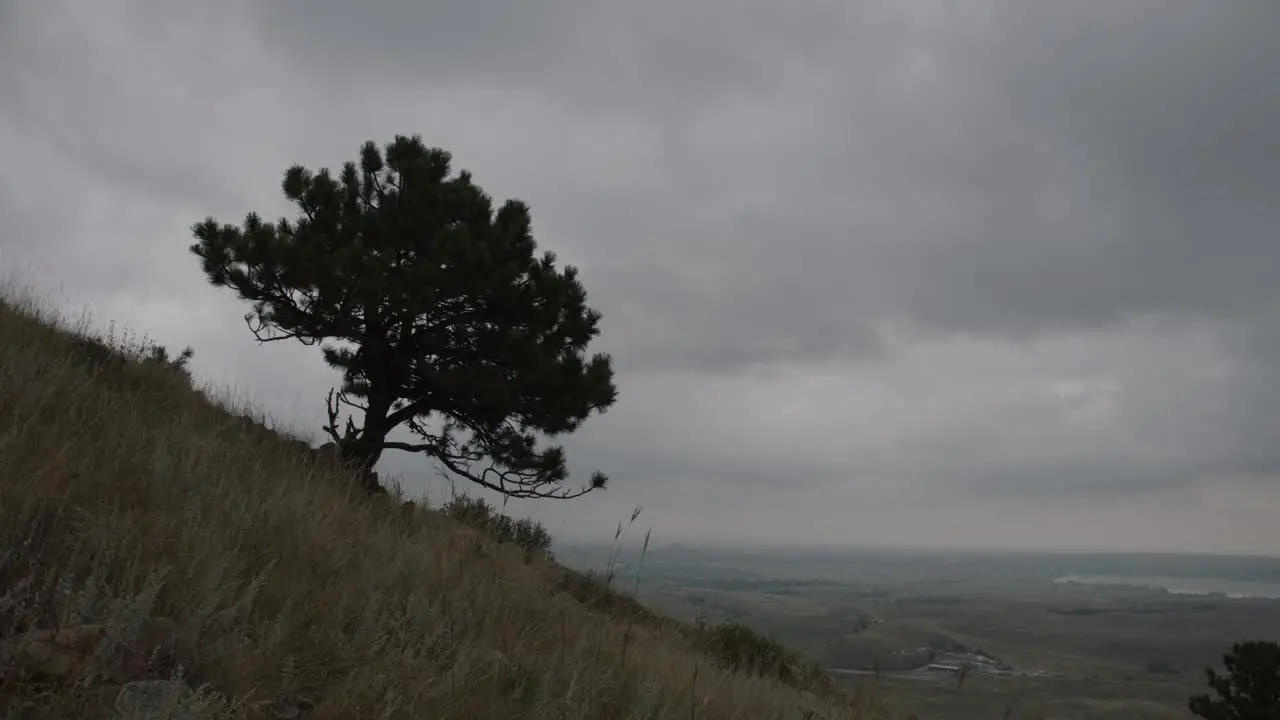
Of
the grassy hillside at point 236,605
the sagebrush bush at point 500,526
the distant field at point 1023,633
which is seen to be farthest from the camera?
the distant field at point 1023,633

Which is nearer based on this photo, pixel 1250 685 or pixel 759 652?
pixel 759 652

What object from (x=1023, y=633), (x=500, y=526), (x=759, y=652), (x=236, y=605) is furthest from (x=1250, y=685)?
(x=1023, y=633)

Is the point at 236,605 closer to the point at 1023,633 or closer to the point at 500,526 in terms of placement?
the point at 500,526

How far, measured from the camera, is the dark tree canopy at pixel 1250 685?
1030 inches

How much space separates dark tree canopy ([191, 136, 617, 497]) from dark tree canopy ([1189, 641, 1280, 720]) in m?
27.4

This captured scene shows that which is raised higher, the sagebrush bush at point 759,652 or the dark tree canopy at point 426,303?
the dark tree canopy at point 426,303

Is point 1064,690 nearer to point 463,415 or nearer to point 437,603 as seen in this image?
point 463,415

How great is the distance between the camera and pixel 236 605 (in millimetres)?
2752

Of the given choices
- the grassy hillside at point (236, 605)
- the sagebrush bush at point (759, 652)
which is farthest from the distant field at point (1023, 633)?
the grassy hillside at point (236, 605)

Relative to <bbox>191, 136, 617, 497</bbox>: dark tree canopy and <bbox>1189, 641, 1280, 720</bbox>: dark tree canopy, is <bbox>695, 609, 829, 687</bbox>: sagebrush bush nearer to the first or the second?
<bbox>191, 136, 617, 497</bbox>: dark tree canopy

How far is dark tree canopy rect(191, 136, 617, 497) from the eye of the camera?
1159cm

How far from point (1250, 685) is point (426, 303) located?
31.7m

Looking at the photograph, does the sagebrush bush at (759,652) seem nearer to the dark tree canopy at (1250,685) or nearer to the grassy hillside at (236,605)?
the grassy hillside at (236,605)

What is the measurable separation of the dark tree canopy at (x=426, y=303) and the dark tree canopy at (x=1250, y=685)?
90.0ft
